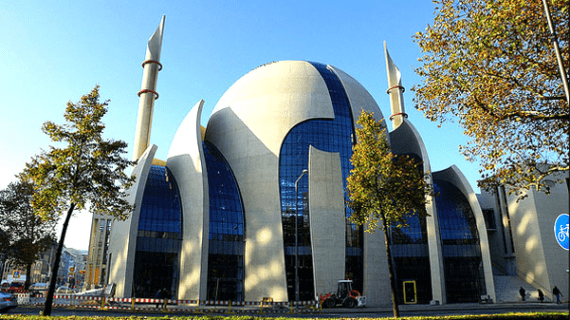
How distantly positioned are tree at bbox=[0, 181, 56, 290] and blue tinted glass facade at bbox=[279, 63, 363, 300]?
24509mm

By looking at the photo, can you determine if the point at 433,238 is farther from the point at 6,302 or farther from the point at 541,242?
the point at 6,302

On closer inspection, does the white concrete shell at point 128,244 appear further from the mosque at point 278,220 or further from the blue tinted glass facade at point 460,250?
the blue tinted glass facade at point 460,250

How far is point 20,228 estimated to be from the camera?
4097 centimetres

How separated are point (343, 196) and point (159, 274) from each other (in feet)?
60.7

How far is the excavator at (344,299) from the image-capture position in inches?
1265

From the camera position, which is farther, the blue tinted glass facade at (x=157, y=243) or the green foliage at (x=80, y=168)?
the blue tinted glass facade at (x=157, y=243)

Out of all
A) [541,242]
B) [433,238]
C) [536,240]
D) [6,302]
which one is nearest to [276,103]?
[433,238]

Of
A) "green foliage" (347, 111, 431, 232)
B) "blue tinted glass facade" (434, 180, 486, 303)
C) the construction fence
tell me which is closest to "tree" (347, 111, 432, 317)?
"green foliage" (347, 111, 431, 232)

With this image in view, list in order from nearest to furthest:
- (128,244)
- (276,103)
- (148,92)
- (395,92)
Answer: (128,244), (276,103), (148,92), (395,92)

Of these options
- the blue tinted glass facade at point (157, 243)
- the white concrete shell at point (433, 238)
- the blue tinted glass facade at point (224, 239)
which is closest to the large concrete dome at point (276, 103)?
the blue tinted glass facade at point (224, 239)

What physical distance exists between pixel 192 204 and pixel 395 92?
34.3 meters

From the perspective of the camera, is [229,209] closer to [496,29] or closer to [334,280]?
[334,280]

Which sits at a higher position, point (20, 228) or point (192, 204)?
point (192, 204)

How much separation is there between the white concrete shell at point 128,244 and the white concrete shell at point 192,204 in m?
3.63
